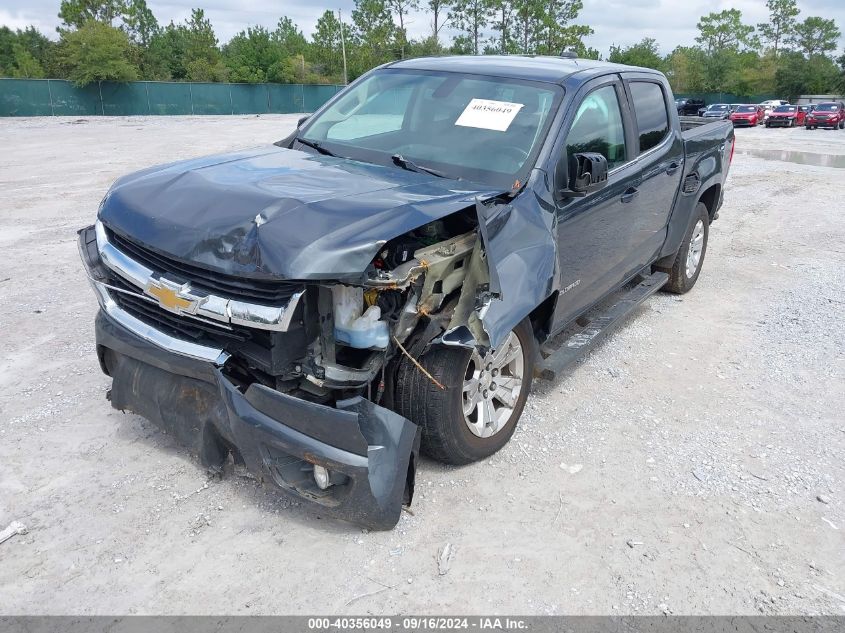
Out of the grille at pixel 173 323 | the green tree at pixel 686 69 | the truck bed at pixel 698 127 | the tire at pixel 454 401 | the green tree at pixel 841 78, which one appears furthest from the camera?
the green tree at pixel 686 69

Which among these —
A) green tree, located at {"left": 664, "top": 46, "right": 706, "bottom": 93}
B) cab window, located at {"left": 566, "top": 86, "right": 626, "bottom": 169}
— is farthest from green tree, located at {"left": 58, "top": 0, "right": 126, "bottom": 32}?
cab window, located at {"left": 566, "top": 86, "right": 626, "bottom": 169}

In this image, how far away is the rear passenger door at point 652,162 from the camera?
473 centimetres

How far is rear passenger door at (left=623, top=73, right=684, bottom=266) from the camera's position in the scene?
15.5ft

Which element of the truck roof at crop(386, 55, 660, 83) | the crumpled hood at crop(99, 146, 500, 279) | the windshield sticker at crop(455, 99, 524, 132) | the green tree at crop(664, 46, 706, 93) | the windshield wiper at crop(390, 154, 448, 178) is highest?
the green tree at crop(664, 46, 706, 93)

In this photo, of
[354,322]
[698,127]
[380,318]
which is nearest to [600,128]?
[380,318]

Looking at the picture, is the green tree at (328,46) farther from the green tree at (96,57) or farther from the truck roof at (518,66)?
the truck roof at (518,66)

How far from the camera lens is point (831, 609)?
2.61m

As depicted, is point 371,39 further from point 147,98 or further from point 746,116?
point 746,116

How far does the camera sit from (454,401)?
311 centimetres

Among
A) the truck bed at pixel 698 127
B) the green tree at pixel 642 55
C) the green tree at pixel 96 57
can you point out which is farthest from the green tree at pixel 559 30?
the truck bed at pixel 698 127

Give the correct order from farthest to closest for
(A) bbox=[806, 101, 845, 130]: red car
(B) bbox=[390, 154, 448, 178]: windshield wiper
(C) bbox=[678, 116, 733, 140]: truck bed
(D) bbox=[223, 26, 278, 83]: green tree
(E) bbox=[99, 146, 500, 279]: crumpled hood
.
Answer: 1. (D) bbox=[223, 26, 278, 83]: green tree
2. (A) bbox=[806, 101, 845, 130]: red car
3. (C) bbox=[678, 116, 733, 140]: truck bed
4. (B) bbox=[390, 154, 448, 178]: windshield wiper
5. (E) bbox=[99, 146, 500, 279]: crumpled hood

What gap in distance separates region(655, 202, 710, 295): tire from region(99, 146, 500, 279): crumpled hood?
3391mm

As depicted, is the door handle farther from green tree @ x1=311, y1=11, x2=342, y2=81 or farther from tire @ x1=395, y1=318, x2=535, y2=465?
green tree @ x1=311, y1=11, x2=342, y2=81

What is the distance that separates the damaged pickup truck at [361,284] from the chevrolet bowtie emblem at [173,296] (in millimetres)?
11
